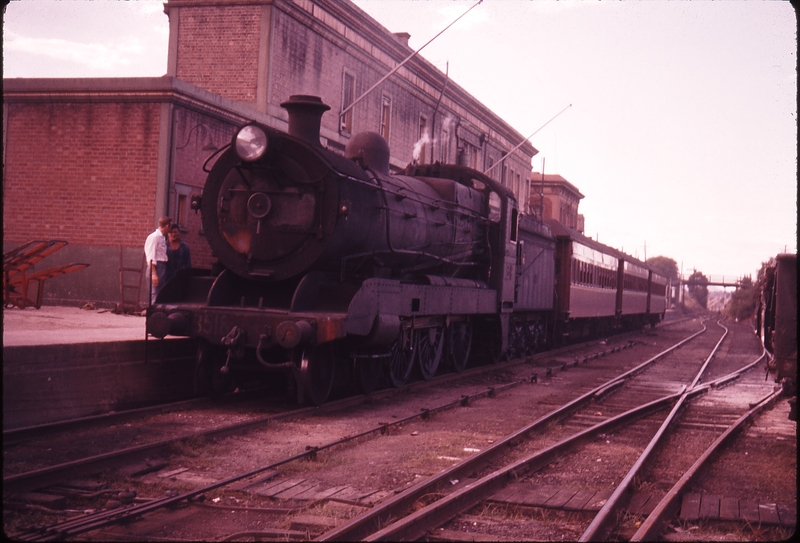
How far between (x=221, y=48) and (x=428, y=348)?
1223 centimetres

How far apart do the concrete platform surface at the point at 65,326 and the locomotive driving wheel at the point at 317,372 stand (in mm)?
2191

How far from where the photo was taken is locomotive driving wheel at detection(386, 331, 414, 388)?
10.2 m

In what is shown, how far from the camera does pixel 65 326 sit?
10.1 meters

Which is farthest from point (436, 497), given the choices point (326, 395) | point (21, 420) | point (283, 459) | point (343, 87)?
point (343, 87)

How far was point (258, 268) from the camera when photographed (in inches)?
340

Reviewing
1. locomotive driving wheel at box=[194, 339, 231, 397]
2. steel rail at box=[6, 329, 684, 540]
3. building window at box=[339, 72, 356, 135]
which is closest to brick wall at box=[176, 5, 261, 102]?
building window at box=[339, 72, 356, 135]

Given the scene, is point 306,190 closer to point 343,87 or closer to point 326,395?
point 326,395

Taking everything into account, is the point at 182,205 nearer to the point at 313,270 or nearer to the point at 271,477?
the point at 313,270

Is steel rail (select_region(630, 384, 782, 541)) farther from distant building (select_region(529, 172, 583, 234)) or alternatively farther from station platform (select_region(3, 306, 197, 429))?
distant building (select_region(529, 172, 583, 234))

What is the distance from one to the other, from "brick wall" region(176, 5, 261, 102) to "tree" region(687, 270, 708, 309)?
9753cm

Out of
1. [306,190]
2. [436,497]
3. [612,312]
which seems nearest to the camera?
[436,497]

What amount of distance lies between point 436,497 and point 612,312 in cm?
2298

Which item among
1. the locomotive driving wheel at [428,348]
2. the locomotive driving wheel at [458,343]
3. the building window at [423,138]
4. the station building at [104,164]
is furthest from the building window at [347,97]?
the locomotive driving wheel at [428,348]

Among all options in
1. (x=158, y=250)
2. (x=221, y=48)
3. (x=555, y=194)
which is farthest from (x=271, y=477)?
(x=555, y=194)
